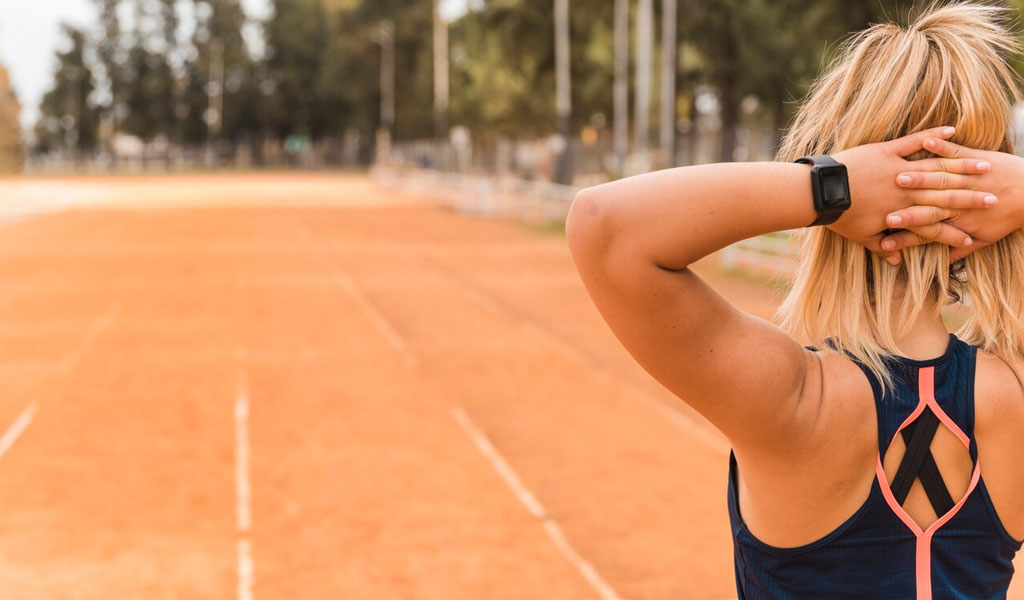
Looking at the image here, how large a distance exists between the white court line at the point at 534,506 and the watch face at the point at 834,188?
566 centimetres

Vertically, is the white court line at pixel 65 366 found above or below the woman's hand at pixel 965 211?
below

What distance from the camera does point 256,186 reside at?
2808 inches

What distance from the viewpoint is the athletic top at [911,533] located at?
1.61 meters

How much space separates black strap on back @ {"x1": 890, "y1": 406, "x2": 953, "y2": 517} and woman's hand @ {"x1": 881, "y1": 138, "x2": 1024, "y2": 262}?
0.74 feet

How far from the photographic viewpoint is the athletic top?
161 cm

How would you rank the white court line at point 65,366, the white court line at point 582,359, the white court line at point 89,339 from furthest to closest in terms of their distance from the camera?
the white court line at point 89,339
the white court line at point 582,359
the white court line at point 65,366

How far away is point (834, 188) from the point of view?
1.53 meters

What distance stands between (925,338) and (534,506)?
7.16 meters

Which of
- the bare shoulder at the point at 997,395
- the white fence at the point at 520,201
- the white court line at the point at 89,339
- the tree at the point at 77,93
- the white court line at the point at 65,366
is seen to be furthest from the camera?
the tree at the point at 77,93

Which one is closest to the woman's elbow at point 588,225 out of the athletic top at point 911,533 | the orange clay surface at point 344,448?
the athletic top at point 911,533

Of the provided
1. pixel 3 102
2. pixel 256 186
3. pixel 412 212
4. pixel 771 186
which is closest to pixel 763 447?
pixel 771 186

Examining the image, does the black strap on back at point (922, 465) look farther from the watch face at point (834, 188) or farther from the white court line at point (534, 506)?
the white court line at point (534, 506)

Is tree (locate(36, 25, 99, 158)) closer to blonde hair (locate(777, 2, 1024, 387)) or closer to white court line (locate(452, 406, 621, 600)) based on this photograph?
white court line (locate(452, 406, 621, 600))

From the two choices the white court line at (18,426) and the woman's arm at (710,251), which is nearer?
the woman's arm at (710,251)
